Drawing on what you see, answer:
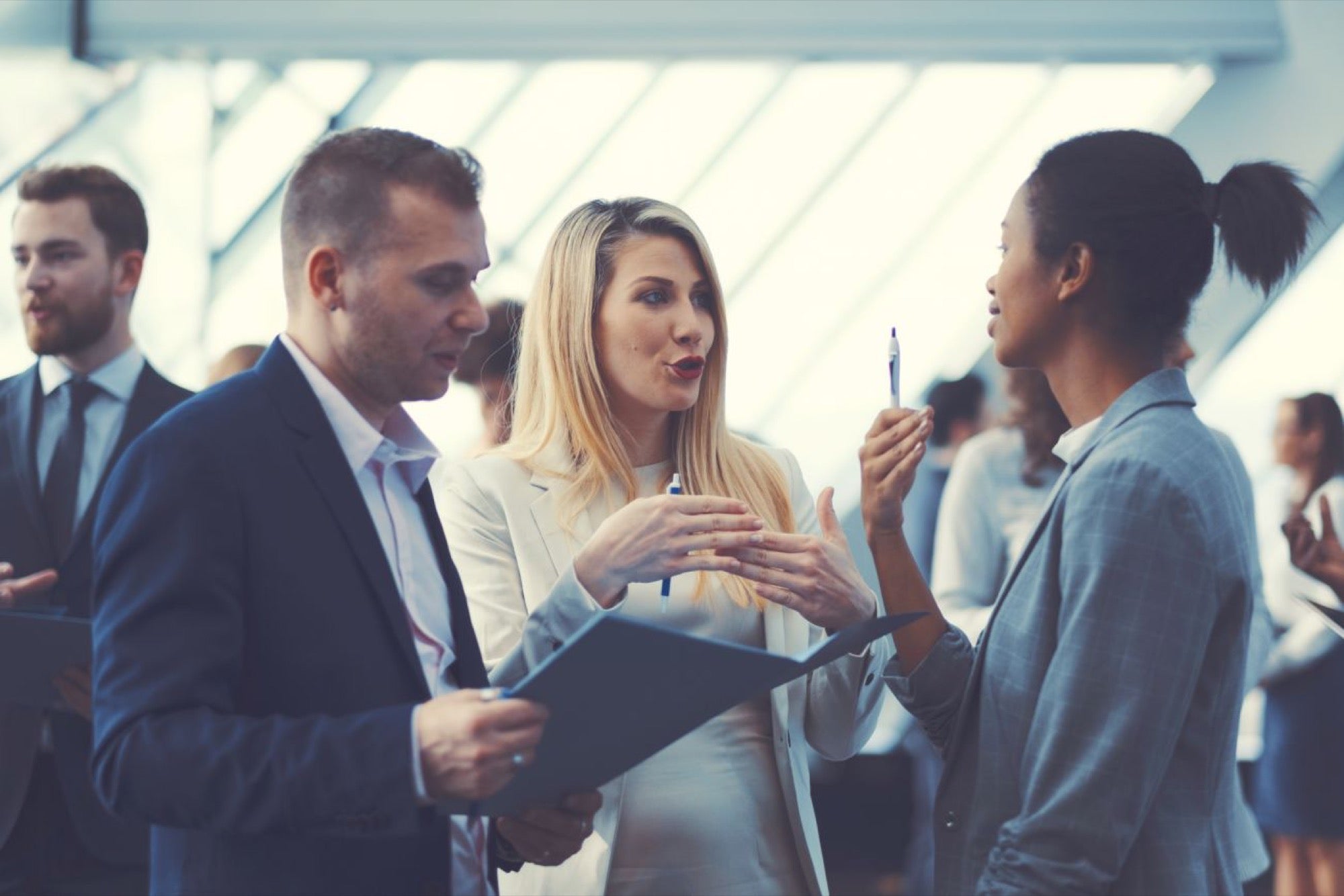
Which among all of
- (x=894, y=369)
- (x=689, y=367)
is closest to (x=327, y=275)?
(x=689, y=367)

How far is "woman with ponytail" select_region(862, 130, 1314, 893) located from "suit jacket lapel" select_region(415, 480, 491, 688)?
610 mm

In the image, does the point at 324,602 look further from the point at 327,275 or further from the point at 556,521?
the point at 556,521

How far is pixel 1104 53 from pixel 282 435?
15.8 ft

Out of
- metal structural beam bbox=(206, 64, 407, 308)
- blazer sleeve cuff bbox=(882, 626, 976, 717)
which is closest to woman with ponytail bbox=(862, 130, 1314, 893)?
blazer sleeve cuff bbox=(882, 626, 976, 717)

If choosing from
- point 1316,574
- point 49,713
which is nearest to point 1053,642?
point 1316,574

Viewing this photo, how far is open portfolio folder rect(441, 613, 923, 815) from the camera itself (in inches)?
47.3

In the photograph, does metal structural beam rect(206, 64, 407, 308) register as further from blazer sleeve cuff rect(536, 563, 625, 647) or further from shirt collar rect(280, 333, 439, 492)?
shirt collar rect(280, 333, 439, 492)

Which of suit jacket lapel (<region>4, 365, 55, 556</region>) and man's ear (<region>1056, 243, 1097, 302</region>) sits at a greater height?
man's ear (<region>1056, 243, 1097, 302</region>)

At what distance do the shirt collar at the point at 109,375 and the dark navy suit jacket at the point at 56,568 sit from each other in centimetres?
2

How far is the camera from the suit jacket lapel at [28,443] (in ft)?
8.66

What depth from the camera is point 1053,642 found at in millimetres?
1625

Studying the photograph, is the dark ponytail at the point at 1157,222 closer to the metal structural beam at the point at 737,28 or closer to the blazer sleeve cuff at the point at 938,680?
the blazer sleeve cuff at the point at 938,680

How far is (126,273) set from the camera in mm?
2795

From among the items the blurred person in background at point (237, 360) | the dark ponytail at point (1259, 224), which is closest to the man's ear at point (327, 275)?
the dark ponytail at point (1259, 224)
